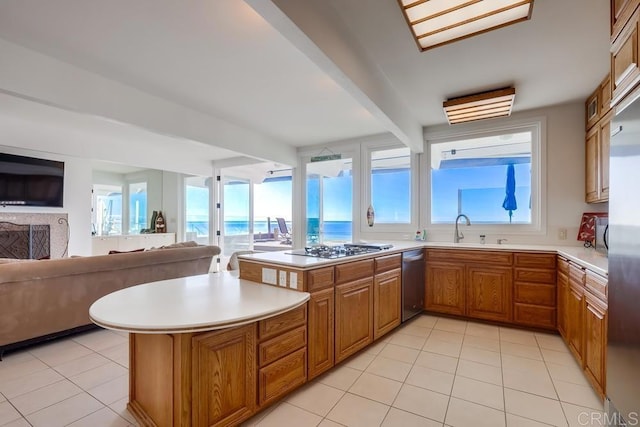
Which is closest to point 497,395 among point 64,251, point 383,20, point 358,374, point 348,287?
point 358,374

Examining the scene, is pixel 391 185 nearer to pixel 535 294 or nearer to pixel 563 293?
pixel 535 294

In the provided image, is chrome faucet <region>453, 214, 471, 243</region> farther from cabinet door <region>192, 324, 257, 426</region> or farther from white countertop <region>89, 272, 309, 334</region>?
cabinet door <region>192, 324, 257, 426</region>

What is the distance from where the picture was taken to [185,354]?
1.43 m

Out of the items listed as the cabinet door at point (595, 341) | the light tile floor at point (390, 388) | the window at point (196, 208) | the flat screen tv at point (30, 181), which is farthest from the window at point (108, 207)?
the cabinet door at point (595, 341)

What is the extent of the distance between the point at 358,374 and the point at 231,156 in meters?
5.05

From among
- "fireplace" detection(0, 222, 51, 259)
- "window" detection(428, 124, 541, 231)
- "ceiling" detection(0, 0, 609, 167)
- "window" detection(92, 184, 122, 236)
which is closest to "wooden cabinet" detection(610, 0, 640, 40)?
"ceiling" detection(0, 0, 609, 167)

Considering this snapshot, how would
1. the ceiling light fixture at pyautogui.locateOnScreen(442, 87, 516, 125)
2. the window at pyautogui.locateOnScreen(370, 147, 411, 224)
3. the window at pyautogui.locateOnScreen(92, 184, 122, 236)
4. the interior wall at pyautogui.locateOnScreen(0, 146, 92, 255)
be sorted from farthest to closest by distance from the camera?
the window at pyautogui.locateOnScreen(92, 184, 122, 236) → the interior wall at pyautogui.locateOnScreen(0, 146, 92, 255) → the window at pyautogui.locateOnScreen(370, 147, 411, 224) → the ceiling light fixture at pyautogui.locateOnScreen(442, 87, 516, 125)

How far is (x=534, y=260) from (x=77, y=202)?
6764 millimetres

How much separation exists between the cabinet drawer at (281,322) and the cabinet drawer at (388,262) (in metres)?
1.08

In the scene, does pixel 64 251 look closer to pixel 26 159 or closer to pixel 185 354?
pixel 26 159

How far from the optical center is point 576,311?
2.43 metres

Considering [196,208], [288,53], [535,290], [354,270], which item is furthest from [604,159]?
[196,208]

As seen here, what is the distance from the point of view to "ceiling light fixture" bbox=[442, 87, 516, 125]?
2.97 meters

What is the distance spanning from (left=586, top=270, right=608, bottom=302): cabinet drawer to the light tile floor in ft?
2.33
